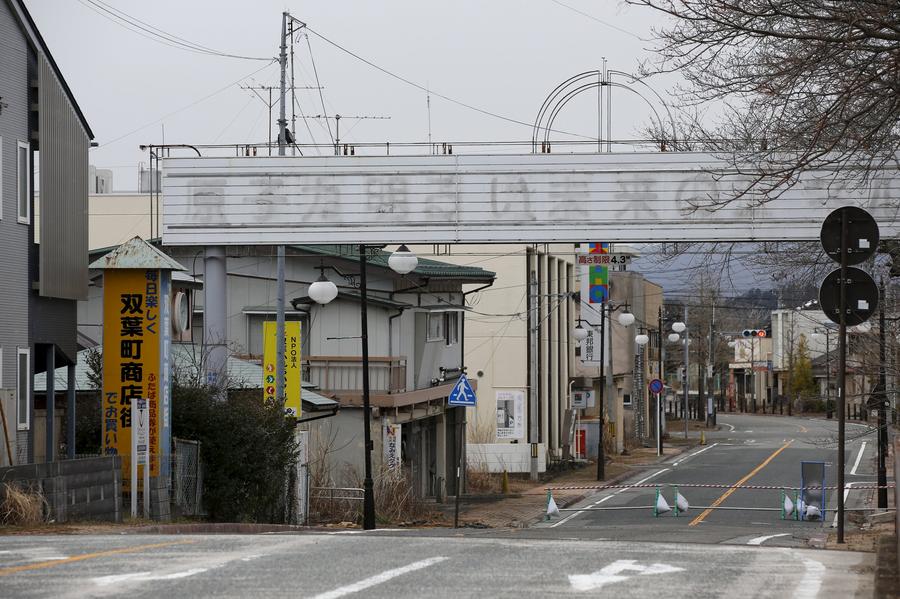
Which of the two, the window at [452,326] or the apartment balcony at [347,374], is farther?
the window at [452,326]

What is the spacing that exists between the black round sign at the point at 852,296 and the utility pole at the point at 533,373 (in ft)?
103

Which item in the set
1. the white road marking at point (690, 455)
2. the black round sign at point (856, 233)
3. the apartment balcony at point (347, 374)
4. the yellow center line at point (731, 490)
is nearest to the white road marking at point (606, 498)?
the yellow center line at point (731, 490)

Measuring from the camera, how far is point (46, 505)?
16.4m

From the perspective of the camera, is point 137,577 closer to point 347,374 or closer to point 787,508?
point 787,508

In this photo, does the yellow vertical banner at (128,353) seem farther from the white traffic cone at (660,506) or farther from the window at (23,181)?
the white traffic cone at (660,506)

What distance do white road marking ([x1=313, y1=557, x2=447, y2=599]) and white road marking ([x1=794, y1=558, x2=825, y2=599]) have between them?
2.88m

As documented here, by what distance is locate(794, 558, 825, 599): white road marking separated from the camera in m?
8.85

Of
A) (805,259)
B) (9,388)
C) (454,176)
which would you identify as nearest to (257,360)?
(454,176)

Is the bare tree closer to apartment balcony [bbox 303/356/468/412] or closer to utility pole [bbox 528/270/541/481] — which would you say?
apartment balcony [bbox 303/356/468/412]

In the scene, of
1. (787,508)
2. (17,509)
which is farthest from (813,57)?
(787,508)

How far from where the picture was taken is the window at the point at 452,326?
41.4 m

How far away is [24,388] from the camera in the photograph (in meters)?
21.4

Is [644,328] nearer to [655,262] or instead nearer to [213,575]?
[655,262]

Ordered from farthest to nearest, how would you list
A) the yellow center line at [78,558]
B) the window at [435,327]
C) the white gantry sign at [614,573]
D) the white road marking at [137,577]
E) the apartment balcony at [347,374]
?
the window at [435,327], the apartment balcony at [347,374], the yellow center line at [78,558], the white gantry sign at [614,573], the white road marking at [137,577]
